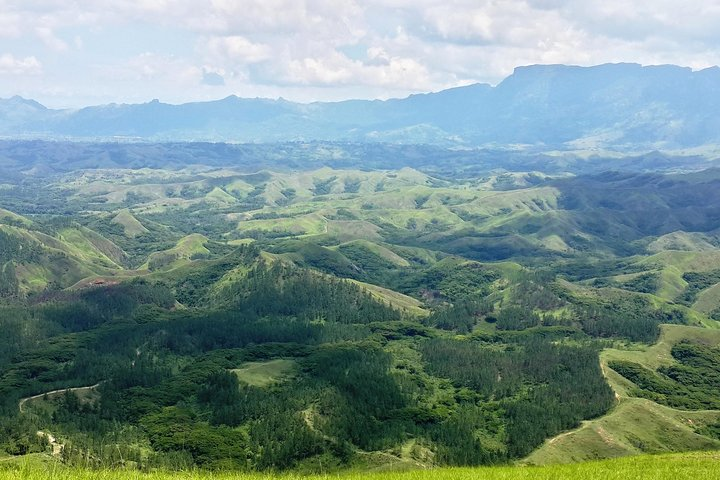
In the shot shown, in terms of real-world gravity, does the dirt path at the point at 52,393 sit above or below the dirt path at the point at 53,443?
below

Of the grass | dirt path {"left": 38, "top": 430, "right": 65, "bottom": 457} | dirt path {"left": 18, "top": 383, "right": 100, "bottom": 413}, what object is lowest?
the grass

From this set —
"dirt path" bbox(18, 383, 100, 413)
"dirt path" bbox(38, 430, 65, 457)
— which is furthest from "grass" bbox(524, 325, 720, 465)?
"dirt path" bbox(18, 383, 100, 413)

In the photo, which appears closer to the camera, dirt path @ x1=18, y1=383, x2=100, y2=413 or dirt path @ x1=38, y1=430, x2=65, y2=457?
dirt path @ x1=38, y1=430, x2=65, y2=457

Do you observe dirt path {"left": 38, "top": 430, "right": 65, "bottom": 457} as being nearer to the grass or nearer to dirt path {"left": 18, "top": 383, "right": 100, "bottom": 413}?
dirt path {"left": 18, "top": 383, "right": 100, "bottom": 413}

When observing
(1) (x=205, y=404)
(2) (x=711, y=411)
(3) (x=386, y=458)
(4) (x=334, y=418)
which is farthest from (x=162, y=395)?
(2) (x=711, y=411)

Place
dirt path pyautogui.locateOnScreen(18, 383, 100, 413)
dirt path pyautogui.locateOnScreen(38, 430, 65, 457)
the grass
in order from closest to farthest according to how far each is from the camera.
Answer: dirt path pyautogui.locateOnScreen(38, 430, 65, 457) < the grass < dirt path pyautogui.locateOnScreen(18, 383, 100, 413)

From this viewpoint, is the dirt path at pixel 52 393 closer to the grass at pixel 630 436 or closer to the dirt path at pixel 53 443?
the dirt path at pixel 53 443

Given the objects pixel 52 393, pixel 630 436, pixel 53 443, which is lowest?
pixel 630 436

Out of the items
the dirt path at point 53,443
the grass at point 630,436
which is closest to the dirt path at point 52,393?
the dirt path at point 53,443

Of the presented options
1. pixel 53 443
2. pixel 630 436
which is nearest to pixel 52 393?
pixel 53 443

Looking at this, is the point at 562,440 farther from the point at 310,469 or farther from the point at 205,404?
the point at 205,404

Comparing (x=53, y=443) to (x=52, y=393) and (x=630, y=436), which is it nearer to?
(x=52, y=393)

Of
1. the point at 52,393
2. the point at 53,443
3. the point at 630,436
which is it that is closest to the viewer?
the point at 53,443
